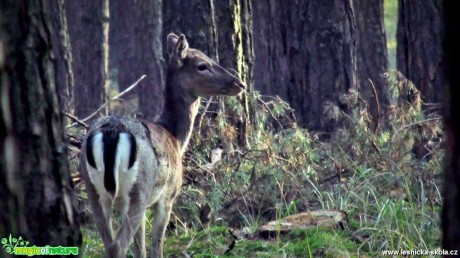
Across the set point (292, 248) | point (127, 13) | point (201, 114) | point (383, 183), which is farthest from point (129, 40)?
point (292, 248)

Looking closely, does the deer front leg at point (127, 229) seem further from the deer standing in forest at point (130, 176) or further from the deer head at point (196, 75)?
the deer head at point (196, 75)

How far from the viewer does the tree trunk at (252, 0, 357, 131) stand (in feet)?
46.2

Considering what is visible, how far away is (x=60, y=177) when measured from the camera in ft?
18.3

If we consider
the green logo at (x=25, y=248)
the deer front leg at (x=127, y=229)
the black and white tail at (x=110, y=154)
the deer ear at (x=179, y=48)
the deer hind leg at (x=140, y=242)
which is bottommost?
the deer hind leg at (x=140, y=242)

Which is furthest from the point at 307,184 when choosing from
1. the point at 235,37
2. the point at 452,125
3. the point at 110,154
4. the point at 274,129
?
the point at 452,125

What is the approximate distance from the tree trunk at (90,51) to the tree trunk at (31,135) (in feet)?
41.5

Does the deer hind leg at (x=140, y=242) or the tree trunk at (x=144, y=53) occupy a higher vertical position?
the tree trunk at (x=144, y=53)

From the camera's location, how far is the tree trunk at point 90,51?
18312 mm

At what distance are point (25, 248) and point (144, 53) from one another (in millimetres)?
15746

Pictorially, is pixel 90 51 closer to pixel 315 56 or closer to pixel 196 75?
pixel 315 56

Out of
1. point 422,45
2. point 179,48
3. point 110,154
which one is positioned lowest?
point 110,154

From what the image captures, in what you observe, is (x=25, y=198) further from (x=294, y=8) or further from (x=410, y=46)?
(x=294, y=8)

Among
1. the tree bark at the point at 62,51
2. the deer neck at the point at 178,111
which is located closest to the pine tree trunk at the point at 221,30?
the deer neck at the point at 178,111

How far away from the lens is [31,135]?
17.9ft
